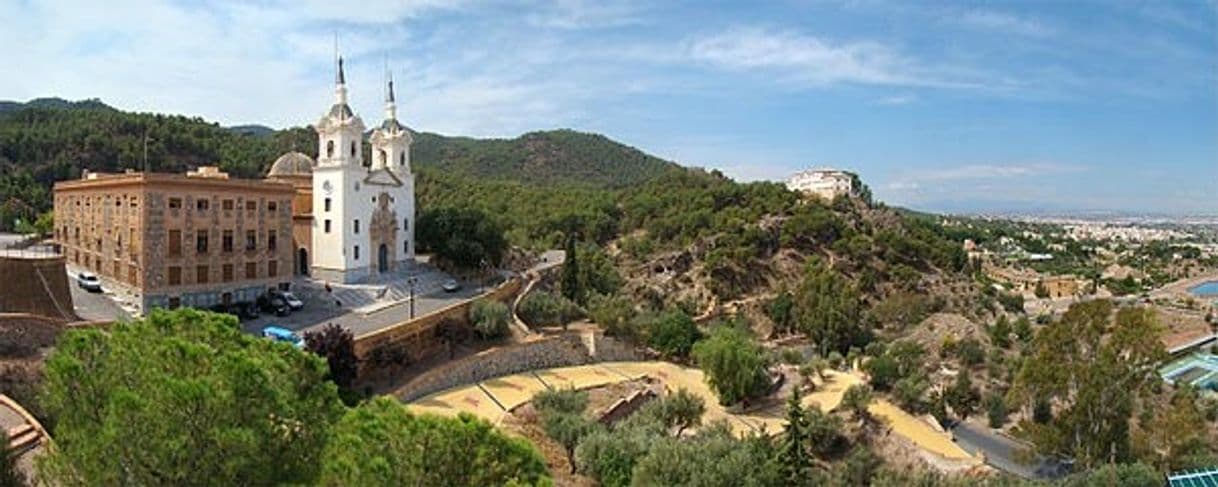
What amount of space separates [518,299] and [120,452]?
2615 centimetres

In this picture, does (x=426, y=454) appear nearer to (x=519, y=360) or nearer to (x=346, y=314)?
(x=519, y=360)

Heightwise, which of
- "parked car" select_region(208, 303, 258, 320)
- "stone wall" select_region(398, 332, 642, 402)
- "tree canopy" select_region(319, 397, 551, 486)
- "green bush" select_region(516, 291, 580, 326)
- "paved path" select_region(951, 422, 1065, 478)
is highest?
"tree canopy" select_region(319, 397, 551, 486)

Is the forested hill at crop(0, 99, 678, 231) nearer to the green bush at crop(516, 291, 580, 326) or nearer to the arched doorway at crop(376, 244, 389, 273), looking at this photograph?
the arched doorway at crop(376, 244, 389, 273)

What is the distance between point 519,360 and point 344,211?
10777 millimetres

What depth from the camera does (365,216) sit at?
36500 mm

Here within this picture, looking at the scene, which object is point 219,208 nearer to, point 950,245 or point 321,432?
point 321,432

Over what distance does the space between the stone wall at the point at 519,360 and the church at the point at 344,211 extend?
9308 millimetres

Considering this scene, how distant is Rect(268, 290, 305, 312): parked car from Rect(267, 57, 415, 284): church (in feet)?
13.0

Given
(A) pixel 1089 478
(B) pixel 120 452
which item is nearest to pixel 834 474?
(A) pixel 1089 478

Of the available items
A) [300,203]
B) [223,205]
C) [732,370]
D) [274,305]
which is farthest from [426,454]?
[300,203]

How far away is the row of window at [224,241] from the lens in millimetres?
27375

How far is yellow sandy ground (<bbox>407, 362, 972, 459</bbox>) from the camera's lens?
2533 centimetres

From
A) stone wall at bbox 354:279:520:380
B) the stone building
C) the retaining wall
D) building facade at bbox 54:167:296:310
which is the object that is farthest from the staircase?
the stone building

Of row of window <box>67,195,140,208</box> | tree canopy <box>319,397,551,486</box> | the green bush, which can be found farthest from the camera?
the green bush
